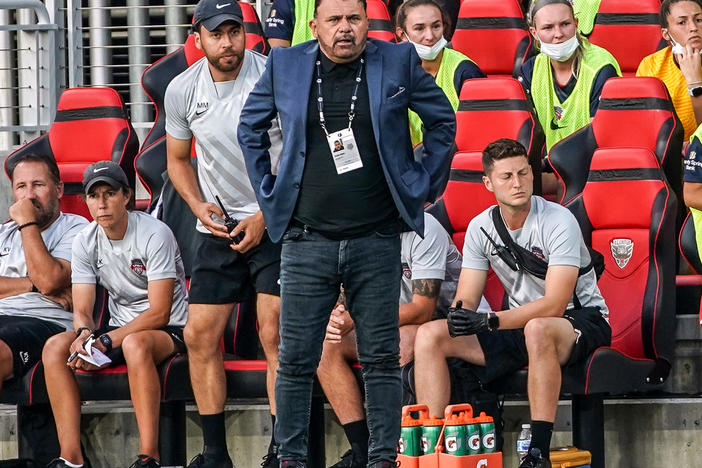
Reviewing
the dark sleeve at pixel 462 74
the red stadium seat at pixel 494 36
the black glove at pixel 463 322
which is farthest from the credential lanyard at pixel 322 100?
the red stadium seat at pixel 494 36

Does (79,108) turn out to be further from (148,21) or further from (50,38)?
(148,21)

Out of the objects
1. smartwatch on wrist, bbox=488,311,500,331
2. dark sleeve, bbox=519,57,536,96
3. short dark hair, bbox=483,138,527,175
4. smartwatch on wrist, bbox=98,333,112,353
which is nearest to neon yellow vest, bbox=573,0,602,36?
dark sleeve, bbox=519,57,536,96

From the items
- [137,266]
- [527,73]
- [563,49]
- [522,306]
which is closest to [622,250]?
[522,306]

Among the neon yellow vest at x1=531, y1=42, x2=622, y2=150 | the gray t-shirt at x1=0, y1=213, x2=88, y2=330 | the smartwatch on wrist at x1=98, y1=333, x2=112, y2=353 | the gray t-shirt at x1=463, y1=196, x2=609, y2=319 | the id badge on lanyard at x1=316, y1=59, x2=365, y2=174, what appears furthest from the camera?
the neon yellow vest at x1=531, y1=42, x2=622, y2=150

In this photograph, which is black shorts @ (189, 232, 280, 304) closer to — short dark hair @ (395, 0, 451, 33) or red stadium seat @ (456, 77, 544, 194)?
red stadium seat @ (456, 77, 544, 194)

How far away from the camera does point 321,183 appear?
440cm

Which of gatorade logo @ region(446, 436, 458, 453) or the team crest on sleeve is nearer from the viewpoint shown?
gatorade logo @ region(446, 436, 458, 453)

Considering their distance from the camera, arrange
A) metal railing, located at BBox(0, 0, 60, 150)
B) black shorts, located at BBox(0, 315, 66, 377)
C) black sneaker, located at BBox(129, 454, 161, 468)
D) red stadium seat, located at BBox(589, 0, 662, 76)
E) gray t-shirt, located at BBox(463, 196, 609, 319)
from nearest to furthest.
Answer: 1. black sneaker, located at BBox(129, 454, 161, 468)
2. gray t-shirt, located at BBox(463, 196, 609, 319)
3. black shorts, located at BBox(0, 315, 66, 377)
4. metal railing, located at BBox(0, 0, 60, 150)
5. red stadium seat, located at BBox(589, 0, 662, 76)

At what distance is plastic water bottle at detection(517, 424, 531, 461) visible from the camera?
5277 mm

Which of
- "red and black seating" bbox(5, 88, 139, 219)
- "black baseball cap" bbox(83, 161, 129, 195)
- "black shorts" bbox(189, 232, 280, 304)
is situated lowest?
"black shorts" bbox(189, 232, 280, 304)

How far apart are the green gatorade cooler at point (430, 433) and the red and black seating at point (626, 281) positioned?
377 mm

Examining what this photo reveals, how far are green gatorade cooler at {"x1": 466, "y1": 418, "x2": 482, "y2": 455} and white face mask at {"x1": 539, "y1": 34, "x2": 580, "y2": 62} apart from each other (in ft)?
7.99

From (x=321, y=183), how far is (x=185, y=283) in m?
1.77

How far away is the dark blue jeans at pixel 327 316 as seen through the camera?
4438 millimetres
